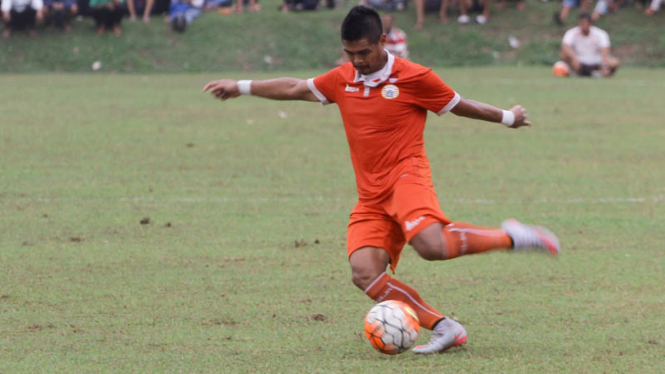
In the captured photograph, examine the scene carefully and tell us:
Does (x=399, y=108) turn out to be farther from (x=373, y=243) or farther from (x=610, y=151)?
(x=610, y=151)

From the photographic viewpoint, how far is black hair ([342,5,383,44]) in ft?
17.1

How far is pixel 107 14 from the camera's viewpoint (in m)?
25.2

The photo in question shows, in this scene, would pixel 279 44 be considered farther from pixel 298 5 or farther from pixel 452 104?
pixel 452 104

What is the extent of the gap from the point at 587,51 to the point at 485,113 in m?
17.5

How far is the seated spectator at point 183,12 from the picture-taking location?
2577 centimetres

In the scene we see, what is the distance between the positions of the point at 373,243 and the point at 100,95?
A: 1422cm

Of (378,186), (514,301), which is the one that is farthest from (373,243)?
(514,301)

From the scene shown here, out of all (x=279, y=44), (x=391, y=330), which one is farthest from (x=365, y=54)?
(x=279, y=44)

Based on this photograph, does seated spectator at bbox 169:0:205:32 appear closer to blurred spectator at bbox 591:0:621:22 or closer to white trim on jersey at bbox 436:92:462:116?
blurred spectator at bbox 591:0:621:22

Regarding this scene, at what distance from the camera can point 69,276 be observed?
6871 millimetres

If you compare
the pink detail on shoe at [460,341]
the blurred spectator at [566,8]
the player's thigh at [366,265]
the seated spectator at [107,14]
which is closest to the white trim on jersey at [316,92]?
the player's thigh at [366,265]

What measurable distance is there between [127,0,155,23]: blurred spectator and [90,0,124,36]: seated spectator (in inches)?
35.7

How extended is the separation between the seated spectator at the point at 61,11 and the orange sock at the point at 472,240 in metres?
21.9

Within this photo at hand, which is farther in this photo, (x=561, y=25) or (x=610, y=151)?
(x=561, y=25)
